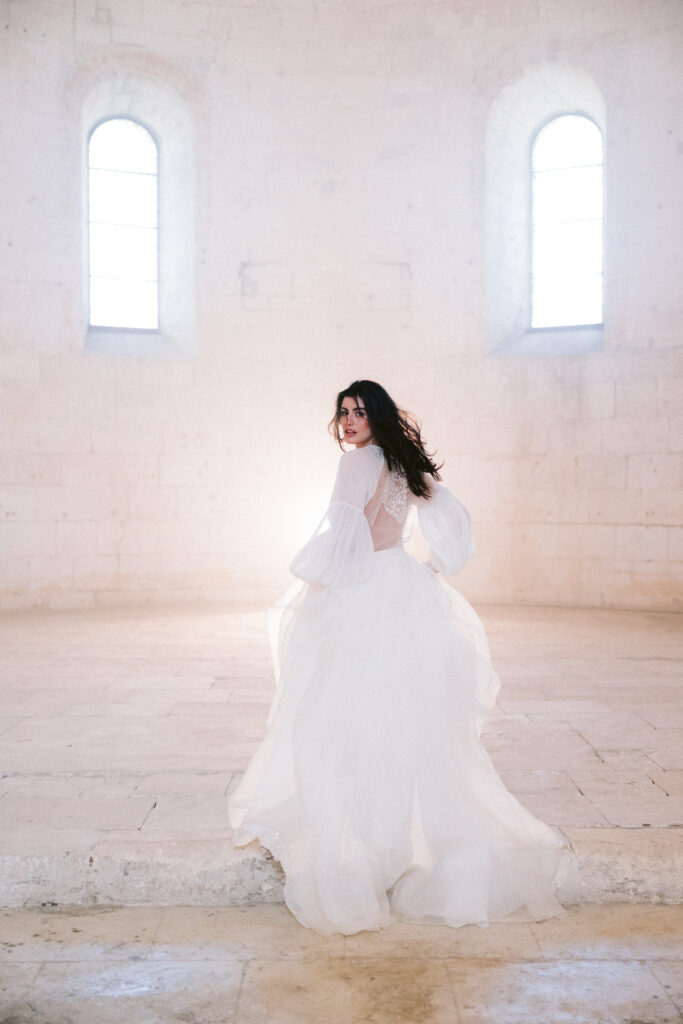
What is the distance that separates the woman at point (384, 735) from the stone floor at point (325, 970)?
0.39 ft

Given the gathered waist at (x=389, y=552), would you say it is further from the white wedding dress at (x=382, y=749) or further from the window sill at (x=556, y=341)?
the window sill at (x=556, y=341)

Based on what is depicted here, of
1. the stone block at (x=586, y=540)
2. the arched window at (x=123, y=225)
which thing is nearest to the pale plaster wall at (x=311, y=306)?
the stone block at (x=586, y=540)

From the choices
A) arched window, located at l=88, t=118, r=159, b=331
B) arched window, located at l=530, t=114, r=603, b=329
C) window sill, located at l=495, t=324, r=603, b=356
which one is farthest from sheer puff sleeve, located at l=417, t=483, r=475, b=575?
arched window, located at l=88, t=118, r=159, b=331

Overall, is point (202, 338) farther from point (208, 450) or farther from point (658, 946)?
point (658, 946)

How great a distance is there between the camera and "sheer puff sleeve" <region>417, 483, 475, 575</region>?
359 cm

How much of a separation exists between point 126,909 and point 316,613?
1184 mm

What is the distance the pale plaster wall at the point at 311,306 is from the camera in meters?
9.62

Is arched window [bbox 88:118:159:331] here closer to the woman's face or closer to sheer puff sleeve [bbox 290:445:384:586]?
the woman's face

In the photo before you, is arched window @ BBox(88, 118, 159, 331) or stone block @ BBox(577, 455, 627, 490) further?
arched window @ BBox(88, 118, 159, 331)

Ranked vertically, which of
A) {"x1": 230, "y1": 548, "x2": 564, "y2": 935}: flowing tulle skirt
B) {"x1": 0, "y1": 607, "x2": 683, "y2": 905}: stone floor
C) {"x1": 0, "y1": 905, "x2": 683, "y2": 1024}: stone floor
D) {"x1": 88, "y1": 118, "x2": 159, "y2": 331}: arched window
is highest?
{"x1": 88, "y1": 118, "x2": 159, "y2": 331}: arched window

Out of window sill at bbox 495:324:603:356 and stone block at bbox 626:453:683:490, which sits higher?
window sill at bbox 495:324:603:356

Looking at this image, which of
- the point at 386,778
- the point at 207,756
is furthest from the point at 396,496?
the point at 207,756

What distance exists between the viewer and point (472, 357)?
10211 mm

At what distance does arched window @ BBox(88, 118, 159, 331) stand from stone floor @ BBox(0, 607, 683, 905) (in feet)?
12.4
